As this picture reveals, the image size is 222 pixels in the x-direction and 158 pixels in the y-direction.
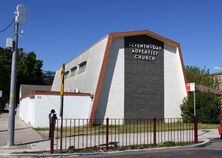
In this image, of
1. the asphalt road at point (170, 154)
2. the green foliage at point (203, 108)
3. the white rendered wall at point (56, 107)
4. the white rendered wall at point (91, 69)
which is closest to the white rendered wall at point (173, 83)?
the green foliage at point (203, 108)

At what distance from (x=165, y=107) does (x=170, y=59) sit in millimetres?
4285

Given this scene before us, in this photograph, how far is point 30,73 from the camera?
261ft

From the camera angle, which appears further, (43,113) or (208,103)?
(208,103)

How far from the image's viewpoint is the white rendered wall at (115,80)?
29500 mm

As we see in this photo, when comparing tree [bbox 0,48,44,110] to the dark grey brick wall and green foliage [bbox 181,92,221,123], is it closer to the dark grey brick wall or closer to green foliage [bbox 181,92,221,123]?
the dark grey brick wall

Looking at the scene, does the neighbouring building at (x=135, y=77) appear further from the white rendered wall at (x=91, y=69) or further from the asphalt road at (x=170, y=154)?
the asphalt road at (x=170, y=154)

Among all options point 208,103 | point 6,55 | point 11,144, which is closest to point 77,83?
point 208,103

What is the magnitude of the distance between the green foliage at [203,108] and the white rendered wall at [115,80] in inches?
216

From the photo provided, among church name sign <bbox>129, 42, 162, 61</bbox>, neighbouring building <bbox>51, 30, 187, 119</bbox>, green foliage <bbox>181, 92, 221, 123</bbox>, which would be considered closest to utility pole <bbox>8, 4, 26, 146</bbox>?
neighbouring building <bbox>51, 30, 187, 119</bbox>

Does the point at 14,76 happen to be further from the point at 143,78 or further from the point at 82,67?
the point at 82,67

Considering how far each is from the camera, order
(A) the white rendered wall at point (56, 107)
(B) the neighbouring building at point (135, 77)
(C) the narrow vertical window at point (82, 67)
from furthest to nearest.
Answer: (C) the narrow vertical window at point (82, 67), (B) the neighbouring building at point (135, 77), (A) the white rendered wall at point (56, 107)

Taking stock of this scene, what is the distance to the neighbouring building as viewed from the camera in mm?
29250

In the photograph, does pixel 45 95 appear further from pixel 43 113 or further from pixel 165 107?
pixel 165 107

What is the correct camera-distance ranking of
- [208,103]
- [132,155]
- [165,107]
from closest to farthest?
[132,155] < [208,103] < [165,107]
